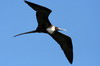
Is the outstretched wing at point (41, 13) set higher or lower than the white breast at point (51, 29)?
higher

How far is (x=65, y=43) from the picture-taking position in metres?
19.8

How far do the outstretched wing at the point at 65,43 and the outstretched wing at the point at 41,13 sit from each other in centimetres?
134

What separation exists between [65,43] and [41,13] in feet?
9.48

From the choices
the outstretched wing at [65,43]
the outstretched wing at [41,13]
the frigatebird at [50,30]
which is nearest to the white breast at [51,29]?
the frigatebird at [50,30]

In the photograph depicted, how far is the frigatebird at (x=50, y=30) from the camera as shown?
17.5 meters

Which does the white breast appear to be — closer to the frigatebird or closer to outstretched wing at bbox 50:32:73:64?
the frigatebird

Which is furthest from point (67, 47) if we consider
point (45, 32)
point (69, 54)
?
point (45, 32)

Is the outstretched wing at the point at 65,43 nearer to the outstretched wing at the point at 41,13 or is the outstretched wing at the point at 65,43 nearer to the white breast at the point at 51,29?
the white breast at the point at 51,29

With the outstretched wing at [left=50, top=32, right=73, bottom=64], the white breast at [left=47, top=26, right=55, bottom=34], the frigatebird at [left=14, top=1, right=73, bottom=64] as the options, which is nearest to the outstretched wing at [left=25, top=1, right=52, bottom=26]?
the frigatebird at [left=14, top=1, right=73, bottom=64]

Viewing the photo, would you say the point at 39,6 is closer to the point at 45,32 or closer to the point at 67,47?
the point at 45,32

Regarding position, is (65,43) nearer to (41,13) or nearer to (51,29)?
(51,29)

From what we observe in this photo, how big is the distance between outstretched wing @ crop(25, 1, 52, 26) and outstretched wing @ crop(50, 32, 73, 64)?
1344mm

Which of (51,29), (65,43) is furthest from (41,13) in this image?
(65,43)

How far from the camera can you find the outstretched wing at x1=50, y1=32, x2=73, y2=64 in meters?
19.6
